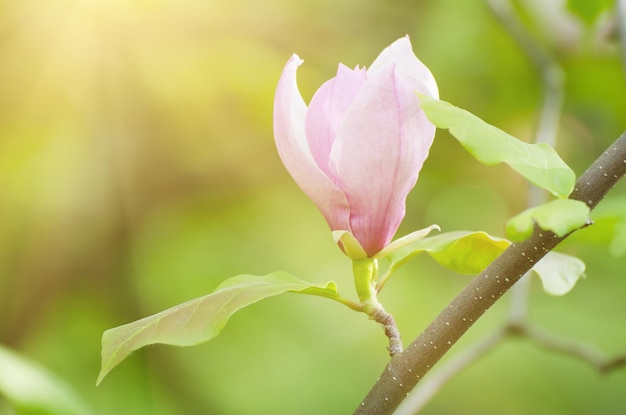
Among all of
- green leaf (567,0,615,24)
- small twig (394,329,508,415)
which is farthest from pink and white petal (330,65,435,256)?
green leaf (567,0,615,24)

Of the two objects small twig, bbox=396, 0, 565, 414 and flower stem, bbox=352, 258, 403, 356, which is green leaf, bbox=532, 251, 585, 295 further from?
small twig, bbox=396, 0, 565, 414

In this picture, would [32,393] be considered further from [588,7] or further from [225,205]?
[225,205]

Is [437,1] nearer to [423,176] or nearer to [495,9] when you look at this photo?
[423,176]

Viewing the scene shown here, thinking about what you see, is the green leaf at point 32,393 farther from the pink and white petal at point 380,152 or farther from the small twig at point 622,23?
the small twig at point 622,23

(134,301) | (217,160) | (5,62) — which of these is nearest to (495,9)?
(217,160)

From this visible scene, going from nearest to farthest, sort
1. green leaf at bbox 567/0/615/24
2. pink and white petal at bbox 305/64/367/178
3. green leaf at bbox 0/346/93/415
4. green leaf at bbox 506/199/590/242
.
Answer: green leaf at bbox 506/199/590/242 → pink and white petal at bbox 305/64/367/178 → green leaf at bbox 0/346/93/415 → green leaf at bbox 567/0/615/24

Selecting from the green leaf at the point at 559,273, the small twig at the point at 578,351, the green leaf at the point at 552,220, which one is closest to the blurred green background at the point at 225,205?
the small twig at the point at 578,351
